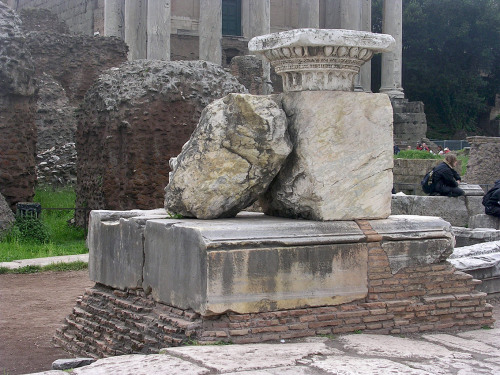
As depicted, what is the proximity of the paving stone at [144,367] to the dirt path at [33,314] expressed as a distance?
1.22 metres

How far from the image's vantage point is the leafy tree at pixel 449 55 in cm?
4084

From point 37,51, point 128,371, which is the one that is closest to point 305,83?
point 128,371

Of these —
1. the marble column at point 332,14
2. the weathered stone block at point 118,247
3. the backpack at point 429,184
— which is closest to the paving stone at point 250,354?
the weathered stone block at point 118,247

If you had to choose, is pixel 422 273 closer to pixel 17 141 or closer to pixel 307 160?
pixel 307 160

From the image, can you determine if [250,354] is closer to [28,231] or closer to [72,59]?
[28,231]

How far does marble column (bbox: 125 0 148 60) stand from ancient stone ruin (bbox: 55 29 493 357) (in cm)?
2508

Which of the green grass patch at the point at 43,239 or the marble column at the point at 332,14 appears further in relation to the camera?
the marble column at the point at 332,14

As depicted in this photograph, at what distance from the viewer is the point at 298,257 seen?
5047mm

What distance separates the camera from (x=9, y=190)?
1292 cm

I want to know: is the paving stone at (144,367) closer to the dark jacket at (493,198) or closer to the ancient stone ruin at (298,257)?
the ancient stone ruin at (298,257)

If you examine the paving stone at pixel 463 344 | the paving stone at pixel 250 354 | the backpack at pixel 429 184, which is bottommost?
the paving stone at pixel 463 344

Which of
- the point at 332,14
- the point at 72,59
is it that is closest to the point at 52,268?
the point at 72,59

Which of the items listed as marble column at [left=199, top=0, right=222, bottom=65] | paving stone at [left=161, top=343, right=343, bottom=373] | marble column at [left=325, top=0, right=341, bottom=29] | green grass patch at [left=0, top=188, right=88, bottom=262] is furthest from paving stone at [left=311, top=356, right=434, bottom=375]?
marble column at [left=325, top=0, right=341, bottom=29]

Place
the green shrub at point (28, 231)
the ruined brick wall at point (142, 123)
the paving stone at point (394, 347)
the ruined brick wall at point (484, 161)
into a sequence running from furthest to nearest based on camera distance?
the ruined brick wall at point (484, 161), the green shrub at point (28, 231), the ruined brick wall at point (142, 123), the paving stone at point (394, 347)
